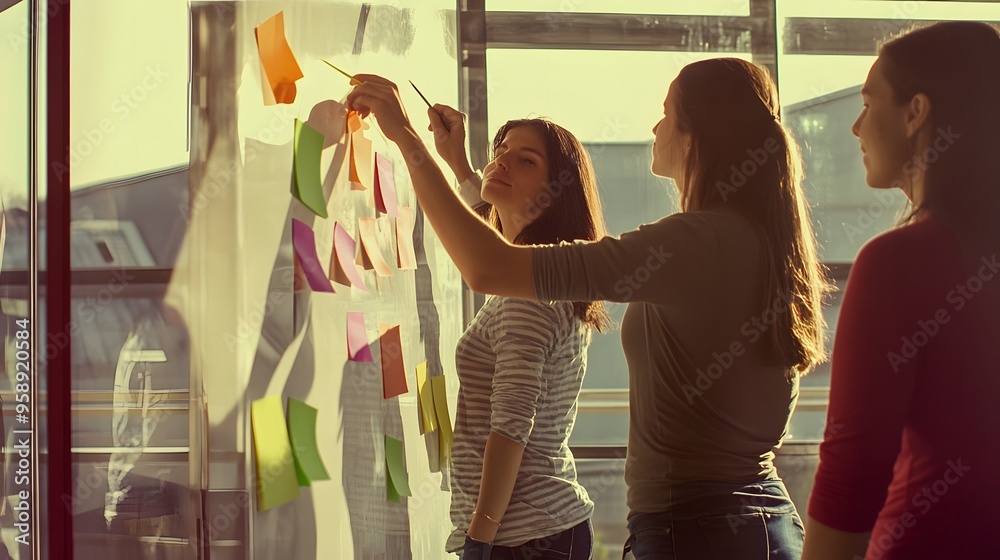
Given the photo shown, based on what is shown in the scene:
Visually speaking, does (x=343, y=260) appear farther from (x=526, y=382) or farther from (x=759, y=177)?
(x=759, y=177)

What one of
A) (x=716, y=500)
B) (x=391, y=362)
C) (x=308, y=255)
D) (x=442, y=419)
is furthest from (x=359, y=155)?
(x=716, y=500)

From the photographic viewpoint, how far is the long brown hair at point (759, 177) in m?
0.94

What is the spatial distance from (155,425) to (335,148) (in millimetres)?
476

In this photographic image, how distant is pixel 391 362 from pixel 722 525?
2.16ft

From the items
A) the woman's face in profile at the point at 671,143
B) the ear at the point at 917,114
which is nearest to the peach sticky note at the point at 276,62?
the woman's face in profile at the point at 671,143

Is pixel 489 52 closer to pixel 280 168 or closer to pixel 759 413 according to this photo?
pixel 280 168

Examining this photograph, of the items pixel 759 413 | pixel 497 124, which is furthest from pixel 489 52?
pixel 759 413

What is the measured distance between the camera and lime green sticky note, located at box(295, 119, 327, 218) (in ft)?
3.40

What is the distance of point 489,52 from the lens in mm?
2049

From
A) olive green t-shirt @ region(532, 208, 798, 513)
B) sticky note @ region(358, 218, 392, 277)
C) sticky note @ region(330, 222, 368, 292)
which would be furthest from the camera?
sticky note @ region(358, 218, 392, 277)

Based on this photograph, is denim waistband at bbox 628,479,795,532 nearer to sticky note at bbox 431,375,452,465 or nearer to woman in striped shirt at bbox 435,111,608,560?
woman in striped shirt at bbox 435,111,608,560

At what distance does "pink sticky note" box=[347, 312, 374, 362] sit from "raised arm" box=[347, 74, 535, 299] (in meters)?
0.32

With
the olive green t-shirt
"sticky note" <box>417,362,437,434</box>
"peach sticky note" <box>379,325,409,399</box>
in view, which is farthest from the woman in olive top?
"sticky note" <box>417,362,437,434</box>

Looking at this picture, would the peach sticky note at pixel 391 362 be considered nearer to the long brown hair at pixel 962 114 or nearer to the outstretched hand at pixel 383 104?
the outstretched hand at pixel 383 104
